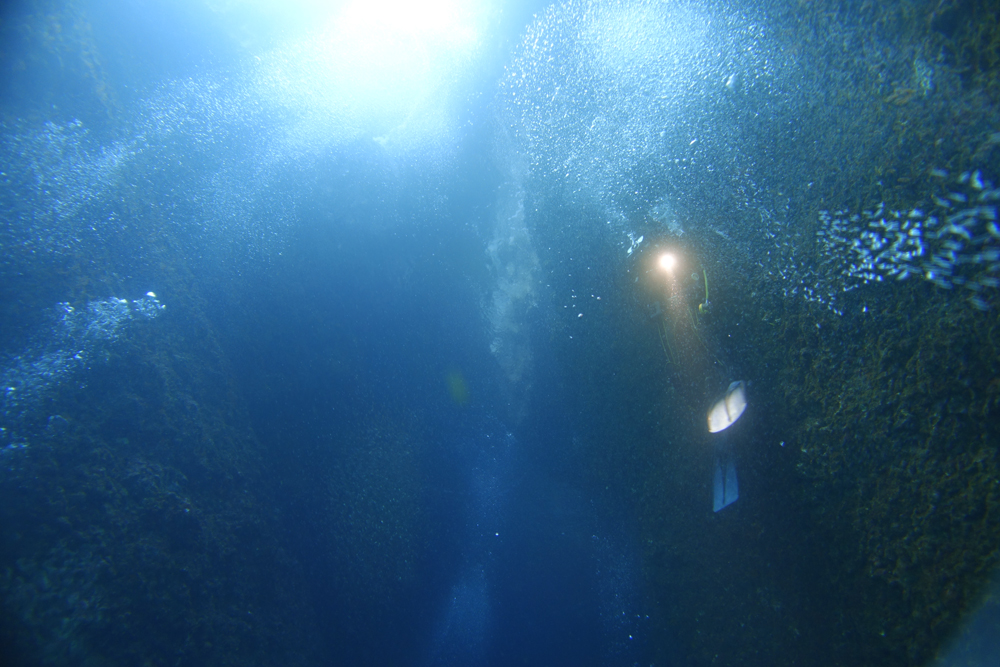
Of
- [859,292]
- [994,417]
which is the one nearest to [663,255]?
[859,292]

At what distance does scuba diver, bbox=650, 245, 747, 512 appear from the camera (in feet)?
6.08

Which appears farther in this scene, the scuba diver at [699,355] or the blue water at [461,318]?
the scuba diver at [699,355]

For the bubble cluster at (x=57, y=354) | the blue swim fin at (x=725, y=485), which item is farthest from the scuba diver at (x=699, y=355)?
the bubble cluster at (x=57, y=354)

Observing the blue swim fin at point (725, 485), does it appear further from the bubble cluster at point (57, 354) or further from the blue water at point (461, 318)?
the bubble cluster at point (57, 354)

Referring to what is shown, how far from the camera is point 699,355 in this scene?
193cm

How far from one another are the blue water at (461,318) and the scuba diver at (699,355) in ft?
0.05

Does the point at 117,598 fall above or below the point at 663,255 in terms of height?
below

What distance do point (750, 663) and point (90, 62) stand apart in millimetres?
3914

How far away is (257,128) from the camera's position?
2426 millimetres

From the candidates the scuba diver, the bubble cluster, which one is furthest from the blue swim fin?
the bubble cluster

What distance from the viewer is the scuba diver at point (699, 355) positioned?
73.0 inches

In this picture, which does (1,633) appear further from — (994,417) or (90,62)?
(994,417)

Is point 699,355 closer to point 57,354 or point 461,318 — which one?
point 461,318

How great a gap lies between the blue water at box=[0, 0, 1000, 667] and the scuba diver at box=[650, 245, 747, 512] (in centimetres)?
2
